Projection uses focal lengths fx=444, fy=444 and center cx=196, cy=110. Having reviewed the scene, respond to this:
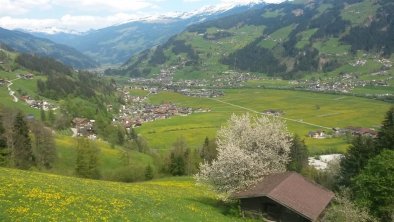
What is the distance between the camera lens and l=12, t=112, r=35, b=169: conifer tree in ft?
276

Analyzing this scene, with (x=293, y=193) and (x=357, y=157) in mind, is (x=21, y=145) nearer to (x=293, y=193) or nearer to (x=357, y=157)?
(x=293, y=193)

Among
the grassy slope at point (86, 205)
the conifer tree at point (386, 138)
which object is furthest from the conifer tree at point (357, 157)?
the grassy slope at point (86, 205)

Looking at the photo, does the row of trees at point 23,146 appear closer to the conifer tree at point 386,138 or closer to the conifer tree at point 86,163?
the conifer tree at point 86,163

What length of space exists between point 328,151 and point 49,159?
349ft

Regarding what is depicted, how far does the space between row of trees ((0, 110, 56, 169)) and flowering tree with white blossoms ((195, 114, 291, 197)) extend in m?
40.0

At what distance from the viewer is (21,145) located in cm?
8588

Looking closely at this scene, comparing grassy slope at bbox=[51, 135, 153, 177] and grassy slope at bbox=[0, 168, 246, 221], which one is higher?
grassy slope at bbox=[0, 168, 246, 221]

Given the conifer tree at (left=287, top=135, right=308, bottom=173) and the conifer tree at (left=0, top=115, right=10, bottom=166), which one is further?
the conifer tree at (left=287, top=135, right=308, bottom=173)

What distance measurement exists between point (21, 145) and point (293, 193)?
60.3 meters

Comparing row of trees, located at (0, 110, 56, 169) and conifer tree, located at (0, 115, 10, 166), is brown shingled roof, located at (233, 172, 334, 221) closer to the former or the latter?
conifer tree, located at (0, 115, 10, 166)

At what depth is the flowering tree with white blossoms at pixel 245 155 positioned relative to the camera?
45500mm

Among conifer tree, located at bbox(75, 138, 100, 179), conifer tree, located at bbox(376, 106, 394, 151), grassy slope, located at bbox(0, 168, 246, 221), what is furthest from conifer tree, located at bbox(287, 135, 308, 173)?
grassy slope, located at bbox(0, 168, 246, 221)

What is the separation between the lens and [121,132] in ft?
578

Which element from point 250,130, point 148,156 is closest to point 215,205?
point 250,130
